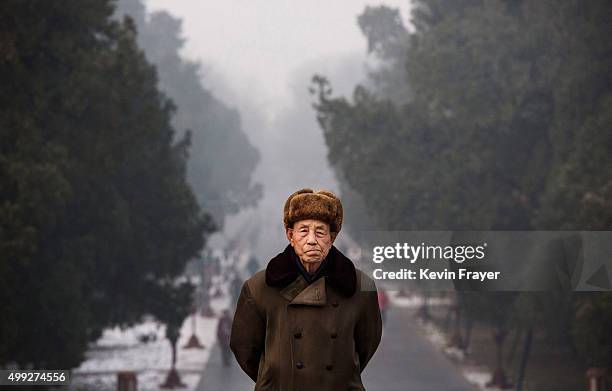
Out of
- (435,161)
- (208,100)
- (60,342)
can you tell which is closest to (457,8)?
(435,161)

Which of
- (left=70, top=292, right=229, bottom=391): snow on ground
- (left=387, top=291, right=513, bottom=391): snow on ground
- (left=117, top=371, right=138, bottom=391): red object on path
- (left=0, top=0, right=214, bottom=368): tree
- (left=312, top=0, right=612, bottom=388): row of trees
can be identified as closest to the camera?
(left=0, top=0, right=214, bottom=368): tree

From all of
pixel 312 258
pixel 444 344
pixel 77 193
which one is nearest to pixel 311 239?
pixel 312 258

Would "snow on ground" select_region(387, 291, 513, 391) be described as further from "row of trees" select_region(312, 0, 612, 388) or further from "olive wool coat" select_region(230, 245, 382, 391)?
"olive wool coat" select_region(230, 245, 382, 391)

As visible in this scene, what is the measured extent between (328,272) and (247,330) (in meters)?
0.57

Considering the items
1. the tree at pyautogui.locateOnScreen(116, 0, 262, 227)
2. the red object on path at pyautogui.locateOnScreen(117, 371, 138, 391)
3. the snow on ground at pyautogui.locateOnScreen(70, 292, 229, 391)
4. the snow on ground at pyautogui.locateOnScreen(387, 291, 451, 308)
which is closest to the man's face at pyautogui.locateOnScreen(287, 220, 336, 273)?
the red object on path at pyautogui.locateOnScreen(117, 371, 138, 391)

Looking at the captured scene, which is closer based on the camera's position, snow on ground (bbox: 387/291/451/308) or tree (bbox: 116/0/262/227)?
snow on ground (bbox: 387/291/451/308)

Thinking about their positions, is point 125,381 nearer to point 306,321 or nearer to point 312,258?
point 306,321

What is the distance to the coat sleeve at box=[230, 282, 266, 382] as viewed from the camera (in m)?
7.55

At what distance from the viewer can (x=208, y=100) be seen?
283 ft

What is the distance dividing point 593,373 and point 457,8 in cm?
2010

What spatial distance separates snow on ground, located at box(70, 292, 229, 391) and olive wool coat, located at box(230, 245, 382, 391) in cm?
2213

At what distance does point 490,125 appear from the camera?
37.6m

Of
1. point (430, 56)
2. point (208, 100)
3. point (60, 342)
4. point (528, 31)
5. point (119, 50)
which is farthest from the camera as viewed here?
point (208, 100)

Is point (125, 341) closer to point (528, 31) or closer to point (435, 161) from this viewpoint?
point (435, 161)
